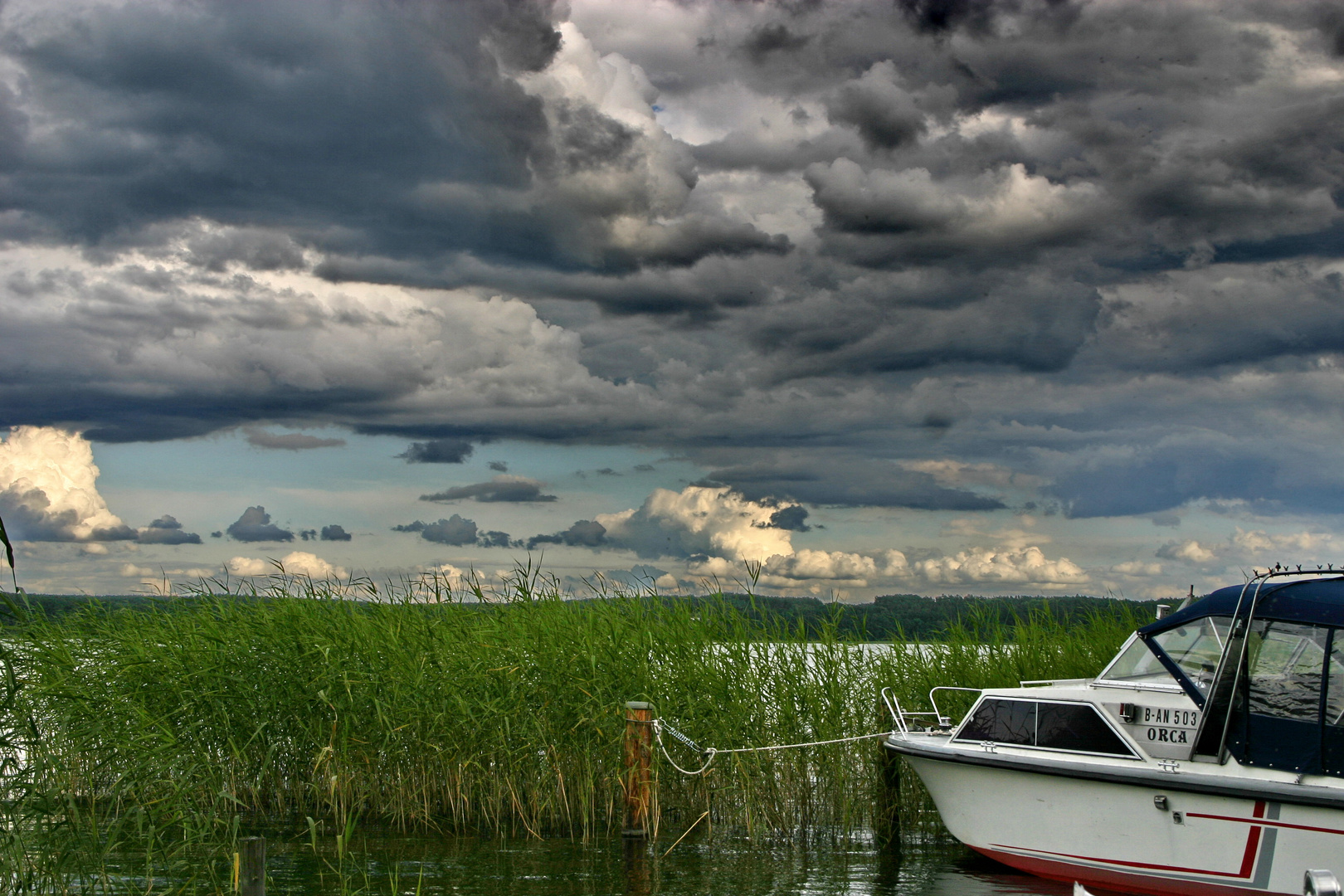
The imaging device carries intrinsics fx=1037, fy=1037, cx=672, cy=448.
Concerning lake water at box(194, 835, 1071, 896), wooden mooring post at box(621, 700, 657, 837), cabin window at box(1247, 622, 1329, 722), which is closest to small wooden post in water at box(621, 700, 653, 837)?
wooden mooring post at box(621, 700, 657, 837)

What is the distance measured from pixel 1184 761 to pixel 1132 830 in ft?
2.66

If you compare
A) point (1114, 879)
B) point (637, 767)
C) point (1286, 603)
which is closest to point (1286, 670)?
point (1286, 603)

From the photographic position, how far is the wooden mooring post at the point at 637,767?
1075cm

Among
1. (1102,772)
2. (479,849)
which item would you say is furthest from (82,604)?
(1102,772)

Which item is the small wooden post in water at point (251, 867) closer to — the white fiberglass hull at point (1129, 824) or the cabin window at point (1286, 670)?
the white fiberglass hull at point (1129, 824)

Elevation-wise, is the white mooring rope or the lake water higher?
the white mooring rope

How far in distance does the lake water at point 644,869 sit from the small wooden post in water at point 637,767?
220 millimetres

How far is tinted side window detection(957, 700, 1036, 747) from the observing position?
10.5 m

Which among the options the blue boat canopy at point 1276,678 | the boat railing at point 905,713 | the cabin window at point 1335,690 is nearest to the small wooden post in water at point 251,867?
the boat railing at point 905,713

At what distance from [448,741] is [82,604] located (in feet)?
21.6

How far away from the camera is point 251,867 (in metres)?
6.00

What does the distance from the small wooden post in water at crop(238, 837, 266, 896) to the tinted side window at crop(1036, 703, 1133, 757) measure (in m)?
7.46

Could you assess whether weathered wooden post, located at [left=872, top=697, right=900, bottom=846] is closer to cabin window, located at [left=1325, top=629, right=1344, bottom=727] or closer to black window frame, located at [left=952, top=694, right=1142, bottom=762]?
black window frame, located at [left=952, top=694, right=1142, bottom=762]

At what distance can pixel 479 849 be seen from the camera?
10984 mm
